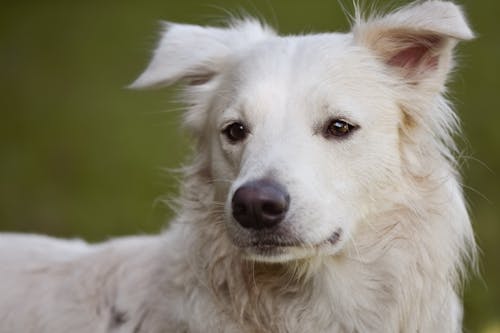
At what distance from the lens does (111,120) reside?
38.4 ft

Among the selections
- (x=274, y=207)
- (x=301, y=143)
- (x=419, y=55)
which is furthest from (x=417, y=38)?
(x=274, y=207)

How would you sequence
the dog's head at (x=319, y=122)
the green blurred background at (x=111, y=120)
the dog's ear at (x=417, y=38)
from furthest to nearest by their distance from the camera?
the green blurred background at (x=111, y=120) → the dog's ear at (x=417, y=38) → the dog's head at (x=319, y=122)

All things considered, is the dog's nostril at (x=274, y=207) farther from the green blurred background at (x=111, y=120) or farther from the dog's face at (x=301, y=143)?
the green blurred background at (x=111, y=120)

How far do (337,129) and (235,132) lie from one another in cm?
49

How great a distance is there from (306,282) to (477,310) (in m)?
2.48

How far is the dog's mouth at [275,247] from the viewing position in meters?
3.63

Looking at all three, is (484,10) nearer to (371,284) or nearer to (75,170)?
(75,170)

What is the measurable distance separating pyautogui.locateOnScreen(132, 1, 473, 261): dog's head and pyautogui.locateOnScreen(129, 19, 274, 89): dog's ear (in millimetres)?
14

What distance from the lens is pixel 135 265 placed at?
171 inches

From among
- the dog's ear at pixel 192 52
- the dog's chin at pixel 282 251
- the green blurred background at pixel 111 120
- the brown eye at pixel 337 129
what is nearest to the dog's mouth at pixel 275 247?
the dog's chin at pixel 282 251

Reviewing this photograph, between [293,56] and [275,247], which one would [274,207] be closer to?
[275,247]

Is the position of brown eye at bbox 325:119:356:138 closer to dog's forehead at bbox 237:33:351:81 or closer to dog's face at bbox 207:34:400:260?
dog's face at bbox 207:34:400:260

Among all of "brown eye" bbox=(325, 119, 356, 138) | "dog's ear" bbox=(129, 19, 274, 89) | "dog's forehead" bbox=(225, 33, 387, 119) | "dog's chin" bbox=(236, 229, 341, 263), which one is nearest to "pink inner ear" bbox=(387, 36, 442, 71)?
"dog's forehead" bbox=(225, 33, 387, 119)

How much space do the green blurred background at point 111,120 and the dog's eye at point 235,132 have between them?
789mm
